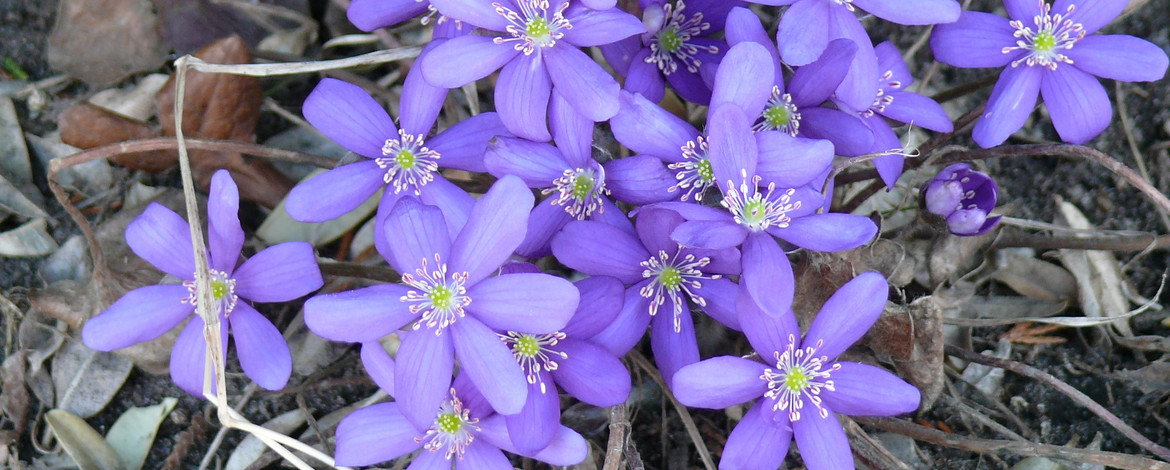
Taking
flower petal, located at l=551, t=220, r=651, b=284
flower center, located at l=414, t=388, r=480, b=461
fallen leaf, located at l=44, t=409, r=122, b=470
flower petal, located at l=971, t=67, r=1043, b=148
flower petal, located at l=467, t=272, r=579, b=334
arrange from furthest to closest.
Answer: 1. fallen leaf, located at l=44, t=409, r=122, b=470
2. flower petal, located at l=971, t=67, r=1043, b=148
3. flower center, located at l=414, t=388, r=480, b=461
4. flower petal, located at l=551, t=220, r=651, b=284
5. flower petal, located at l=467, t=272, r=579, b=334

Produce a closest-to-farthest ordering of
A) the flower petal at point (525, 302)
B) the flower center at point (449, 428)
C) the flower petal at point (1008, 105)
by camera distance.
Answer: the flower petal at point (525, 302) → the flower center at point (449, 428) → the flower petal at point (1008, 105)

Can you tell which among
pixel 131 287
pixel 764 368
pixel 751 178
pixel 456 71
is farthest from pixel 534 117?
pixel 131 287

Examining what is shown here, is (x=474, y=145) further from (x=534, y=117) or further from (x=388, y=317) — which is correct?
(x=388, y=317)

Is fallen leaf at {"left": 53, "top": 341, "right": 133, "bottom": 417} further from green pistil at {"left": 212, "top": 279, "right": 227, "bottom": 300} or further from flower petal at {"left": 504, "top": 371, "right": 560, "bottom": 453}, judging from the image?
flower petal at {"left": 504, "top": 371, "right": 560, "bottom": 453}

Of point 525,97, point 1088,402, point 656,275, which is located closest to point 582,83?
point 525,97

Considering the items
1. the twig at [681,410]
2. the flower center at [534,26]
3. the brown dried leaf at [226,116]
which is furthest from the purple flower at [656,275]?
the brown dried leaf at [226,116]

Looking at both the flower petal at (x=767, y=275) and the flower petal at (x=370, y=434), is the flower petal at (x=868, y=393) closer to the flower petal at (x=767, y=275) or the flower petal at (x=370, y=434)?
the flower petal at (x=767, y=275)

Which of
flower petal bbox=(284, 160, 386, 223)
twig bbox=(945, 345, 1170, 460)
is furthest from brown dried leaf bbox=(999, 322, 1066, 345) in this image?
flower petal bbox=(284, 160, 386, 223)
